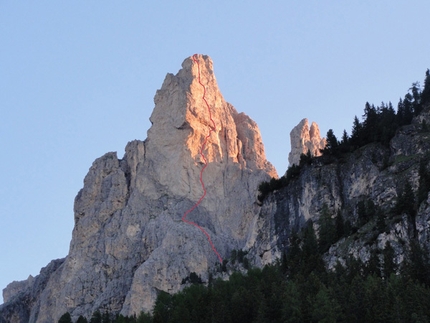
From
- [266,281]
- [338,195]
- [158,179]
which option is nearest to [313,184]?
[338,195]

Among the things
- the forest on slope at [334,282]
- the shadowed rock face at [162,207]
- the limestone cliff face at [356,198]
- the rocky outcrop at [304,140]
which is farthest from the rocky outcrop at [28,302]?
the forest on slope at [334,282]

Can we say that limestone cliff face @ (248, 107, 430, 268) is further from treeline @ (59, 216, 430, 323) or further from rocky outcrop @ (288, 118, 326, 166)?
rocky outcrop @ (288, 118, 326, 166)

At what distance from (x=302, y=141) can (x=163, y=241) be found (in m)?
39.5

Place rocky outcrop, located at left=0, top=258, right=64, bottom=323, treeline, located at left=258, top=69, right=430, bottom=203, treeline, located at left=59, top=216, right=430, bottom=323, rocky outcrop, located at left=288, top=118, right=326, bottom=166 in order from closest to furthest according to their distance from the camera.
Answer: treeline, located at left=59, top=216, right=430, bottom=323
treeline, located at left=258, top=69, right=430, bottom=203
rocky outcrop, located at left=0, top=258, right=64, bottom=323
rocky outcrop, located at left=288, top=118, right=326, bottom=166

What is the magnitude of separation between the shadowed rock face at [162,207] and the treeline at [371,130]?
→ 82.0 feet

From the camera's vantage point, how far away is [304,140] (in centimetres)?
18212

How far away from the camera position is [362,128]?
126 m

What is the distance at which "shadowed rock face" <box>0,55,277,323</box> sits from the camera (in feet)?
499

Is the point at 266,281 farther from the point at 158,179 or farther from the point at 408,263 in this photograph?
the point at 158,179

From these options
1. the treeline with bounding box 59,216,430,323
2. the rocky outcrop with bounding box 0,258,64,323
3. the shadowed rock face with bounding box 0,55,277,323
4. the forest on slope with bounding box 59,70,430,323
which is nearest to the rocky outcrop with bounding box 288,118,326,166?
the shadowed rock face with bounding box 0,55,277,323

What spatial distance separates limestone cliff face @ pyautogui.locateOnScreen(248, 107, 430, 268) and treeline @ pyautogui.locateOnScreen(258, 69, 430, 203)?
1303 millimetres

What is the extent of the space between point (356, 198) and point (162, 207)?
54.2 meters

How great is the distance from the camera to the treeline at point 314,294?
82.9 m

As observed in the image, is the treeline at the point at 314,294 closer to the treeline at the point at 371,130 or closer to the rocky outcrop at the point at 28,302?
the treeline at the point at 371,130
